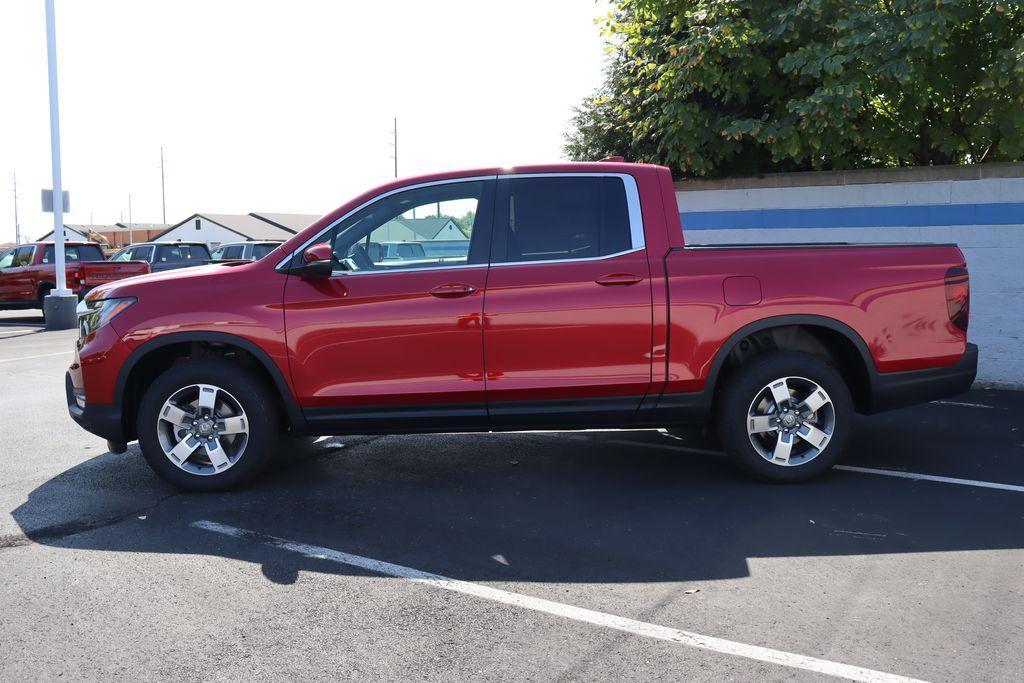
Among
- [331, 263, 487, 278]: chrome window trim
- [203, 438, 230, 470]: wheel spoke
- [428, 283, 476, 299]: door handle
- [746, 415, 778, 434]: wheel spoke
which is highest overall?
[331, 263, 487, 278]: chrome window trim

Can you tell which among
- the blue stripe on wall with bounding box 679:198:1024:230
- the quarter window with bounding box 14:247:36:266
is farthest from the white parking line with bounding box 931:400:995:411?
the quarter window with bounding box 14:247:36:266

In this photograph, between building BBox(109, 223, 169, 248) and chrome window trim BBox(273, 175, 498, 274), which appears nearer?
chrome window trim BBox(273, 175, 498, 274)

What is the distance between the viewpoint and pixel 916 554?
4.47 m

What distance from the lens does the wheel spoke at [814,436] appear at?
5.61 m

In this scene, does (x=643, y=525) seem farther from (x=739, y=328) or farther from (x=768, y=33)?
(x=768, y=33)

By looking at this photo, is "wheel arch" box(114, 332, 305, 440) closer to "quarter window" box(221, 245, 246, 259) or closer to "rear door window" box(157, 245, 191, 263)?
"quarter window" box(221, 245, 246, 259)

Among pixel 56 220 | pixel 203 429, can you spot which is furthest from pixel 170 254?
pixel 203 429

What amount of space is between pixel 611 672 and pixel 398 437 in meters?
4.26

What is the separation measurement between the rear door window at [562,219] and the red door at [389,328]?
0.15m

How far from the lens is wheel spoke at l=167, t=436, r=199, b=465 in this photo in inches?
219

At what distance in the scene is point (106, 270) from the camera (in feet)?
68.8

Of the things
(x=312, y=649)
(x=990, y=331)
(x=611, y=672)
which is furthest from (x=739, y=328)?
(x=990, y=331)

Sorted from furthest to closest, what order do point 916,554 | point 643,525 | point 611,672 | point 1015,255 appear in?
point 1015,255
point 643,525
point 916,554
point 611,672

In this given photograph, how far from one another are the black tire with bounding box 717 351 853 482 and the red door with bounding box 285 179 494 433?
1.56m
